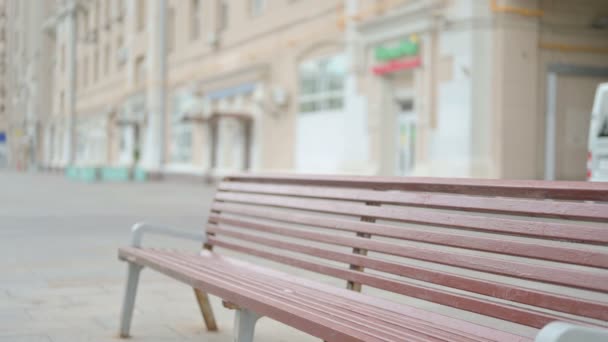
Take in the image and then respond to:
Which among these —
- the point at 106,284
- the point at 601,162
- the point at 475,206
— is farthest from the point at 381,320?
the point at 601,162

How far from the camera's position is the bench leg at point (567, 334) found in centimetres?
181

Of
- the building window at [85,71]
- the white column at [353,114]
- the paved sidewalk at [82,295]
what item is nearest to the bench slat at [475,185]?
the paved sidewalk at [82,295]

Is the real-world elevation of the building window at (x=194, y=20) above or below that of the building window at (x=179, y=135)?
above

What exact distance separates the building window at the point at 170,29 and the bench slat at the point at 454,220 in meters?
32.0

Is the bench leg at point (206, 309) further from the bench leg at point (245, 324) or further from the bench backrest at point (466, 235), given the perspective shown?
the bench leg at point (245, 324)

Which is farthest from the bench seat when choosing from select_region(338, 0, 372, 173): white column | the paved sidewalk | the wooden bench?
select_region(338, 0, 372, 173): white column

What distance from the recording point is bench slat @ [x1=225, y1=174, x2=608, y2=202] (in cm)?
245

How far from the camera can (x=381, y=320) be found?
285 cm

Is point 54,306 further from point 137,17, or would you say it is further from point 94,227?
point 137,17

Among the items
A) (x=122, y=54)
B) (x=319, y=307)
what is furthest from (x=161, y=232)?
(x=122, y=54)

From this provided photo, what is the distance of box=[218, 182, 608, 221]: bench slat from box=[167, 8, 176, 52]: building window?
3209cm

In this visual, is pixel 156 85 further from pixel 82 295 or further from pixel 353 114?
pixel 82 295

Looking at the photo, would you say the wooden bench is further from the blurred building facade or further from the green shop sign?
the green shop sign

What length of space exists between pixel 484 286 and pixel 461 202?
0.37 m
